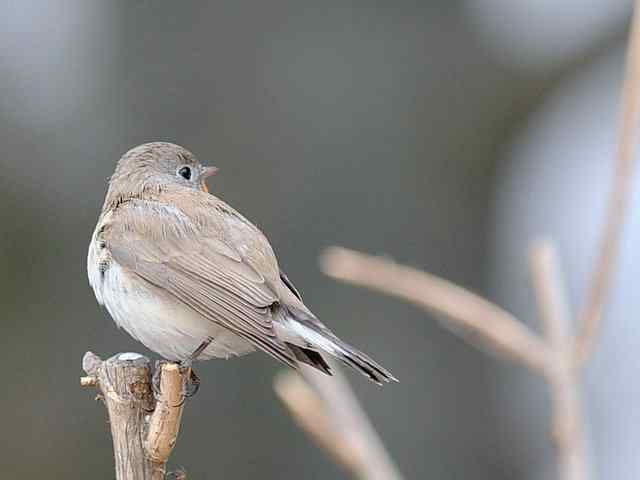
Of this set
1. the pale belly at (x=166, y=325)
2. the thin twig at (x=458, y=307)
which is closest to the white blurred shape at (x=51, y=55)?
the pale belly at (x=166, y=325)

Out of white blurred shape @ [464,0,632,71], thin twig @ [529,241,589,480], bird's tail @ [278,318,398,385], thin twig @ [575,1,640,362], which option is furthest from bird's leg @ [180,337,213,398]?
white blurred shape @ [464,0,632,71]

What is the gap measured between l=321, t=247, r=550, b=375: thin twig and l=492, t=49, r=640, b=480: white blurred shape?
339cm

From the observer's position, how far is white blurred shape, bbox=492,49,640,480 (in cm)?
636

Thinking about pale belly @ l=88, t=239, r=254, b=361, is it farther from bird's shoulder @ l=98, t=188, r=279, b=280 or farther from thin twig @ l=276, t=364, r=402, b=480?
thin twig @ l=276, t=364, r=402, b=480

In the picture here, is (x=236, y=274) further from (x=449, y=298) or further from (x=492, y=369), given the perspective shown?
(x=492, y=369)

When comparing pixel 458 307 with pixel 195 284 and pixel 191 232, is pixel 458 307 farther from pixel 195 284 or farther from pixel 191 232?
pixel 191 232

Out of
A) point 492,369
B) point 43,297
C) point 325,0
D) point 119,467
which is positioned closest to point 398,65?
point 325,0

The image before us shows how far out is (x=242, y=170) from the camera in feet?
19.0

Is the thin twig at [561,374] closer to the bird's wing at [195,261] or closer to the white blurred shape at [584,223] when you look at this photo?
the bird's wing at [195,261]

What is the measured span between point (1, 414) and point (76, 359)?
503 mm

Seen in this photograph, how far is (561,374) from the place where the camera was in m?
2.56

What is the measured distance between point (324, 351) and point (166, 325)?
528 millimetres

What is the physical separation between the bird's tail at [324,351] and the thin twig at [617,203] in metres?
0.48

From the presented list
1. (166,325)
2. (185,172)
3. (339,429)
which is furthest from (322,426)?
(185,172)
